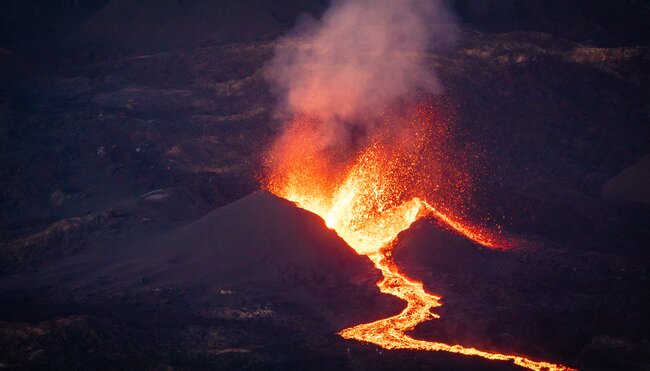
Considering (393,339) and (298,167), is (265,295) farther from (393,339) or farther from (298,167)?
(298,167)

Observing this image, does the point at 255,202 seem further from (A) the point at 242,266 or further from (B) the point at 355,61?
(B) the point at 355,61

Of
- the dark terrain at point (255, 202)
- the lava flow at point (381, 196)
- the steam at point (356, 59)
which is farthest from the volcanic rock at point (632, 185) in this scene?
the steam at point (356, 59)

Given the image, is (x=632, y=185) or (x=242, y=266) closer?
(x=242, y=266)

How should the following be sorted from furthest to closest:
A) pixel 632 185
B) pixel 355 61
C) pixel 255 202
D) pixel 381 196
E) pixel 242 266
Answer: pixel 355 61
pixel 632 185
pixel 381 196
pixel 255 202
pixel 242 266

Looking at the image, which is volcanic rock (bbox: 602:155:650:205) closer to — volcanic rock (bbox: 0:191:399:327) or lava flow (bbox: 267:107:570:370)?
lava flow (bbox: 267:107:570:370)

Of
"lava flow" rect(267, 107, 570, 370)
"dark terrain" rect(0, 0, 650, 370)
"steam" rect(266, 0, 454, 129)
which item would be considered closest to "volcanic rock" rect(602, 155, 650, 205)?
"dark terrain" rect(0, 0, 650, 370)

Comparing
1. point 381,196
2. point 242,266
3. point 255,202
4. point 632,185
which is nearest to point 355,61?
point 381,196

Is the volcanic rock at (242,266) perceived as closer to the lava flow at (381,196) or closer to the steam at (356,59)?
the lava flow at (381,196)
